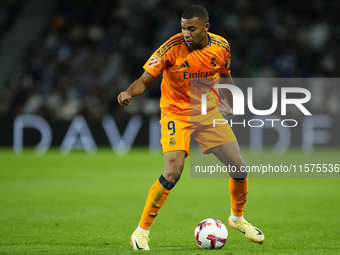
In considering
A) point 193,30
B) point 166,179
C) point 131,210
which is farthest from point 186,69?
point 131,210

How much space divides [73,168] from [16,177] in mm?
1898

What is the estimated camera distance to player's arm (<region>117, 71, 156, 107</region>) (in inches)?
184

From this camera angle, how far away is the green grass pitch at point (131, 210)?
5.00 m

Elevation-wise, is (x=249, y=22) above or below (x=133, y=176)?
above

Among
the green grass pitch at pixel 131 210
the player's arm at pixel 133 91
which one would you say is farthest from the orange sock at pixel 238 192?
the player's arm at pixel 133 91

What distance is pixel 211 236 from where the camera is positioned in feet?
15.5

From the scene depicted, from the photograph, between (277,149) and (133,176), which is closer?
(133,176)

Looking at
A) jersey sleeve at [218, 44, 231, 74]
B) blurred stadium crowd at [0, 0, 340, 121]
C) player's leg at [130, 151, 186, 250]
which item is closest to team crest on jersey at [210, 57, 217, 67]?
jersey sleeve at [218, 44, 231, 74]

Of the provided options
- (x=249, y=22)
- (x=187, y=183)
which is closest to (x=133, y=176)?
(x=187, y=183)

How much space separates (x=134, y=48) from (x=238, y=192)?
1421 cm

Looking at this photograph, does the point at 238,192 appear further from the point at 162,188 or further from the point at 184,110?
the point at 184,110

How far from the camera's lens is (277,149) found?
16.1 m

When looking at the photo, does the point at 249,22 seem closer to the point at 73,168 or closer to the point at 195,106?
the point at 73,168

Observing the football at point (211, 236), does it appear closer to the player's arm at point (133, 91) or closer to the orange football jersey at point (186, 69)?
the orange football jersey at point (186, 69)
